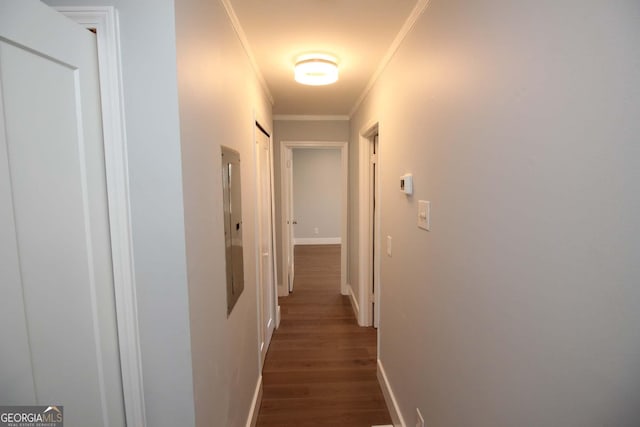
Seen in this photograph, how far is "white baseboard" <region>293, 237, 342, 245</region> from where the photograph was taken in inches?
294

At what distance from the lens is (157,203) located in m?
0.94

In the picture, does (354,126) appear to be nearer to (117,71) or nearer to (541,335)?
(117,71)

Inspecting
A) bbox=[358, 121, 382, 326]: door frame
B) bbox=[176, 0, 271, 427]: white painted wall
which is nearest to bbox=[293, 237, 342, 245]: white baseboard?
bbox=[358, 121, 382, 326]: door frame

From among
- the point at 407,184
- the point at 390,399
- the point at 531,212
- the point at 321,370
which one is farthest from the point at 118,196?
the point at 321,370

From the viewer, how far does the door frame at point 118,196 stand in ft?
2.93

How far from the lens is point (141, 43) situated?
2.98 feet

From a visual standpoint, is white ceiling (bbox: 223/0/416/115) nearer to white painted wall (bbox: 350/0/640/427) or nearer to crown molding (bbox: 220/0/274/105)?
crown molding (bbox: 220/0/274/105)

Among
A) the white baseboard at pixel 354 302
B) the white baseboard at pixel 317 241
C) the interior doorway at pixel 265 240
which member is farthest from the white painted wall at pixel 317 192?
the interior doorway at pixel 265 240

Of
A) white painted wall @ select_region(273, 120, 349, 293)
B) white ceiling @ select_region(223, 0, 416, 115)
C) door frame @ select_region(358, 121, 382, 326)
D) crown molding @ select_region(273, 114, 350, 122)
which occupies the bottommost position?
door frame @ select_region(358, 121, 382, 326)

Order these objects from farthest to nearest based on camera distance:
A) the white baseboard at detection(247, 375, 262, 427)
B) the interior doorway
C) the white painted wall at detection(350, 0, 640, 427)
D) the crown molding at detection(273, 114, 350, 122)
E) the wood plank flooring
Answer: the crown molding at detection(273, 114, 350, 122) → the interior doorway → the wood plank flooring → the white baseboard at detection(247, 375, 262, 427) → the white painted wall at detection(350, 0, 640, 427)

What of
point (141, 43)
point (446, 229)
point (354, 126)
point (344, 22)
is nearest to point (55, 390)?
point (141, 43)

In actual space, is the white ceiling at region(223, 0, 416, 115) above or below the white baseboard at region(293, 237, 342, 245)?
above

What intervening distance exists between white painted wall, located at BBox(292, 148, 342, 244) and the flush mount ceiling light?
501cm

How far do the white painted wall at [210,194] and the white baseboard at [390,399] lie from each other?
0.96 m
